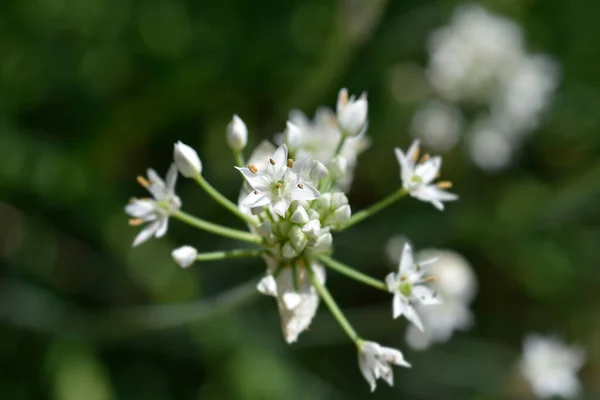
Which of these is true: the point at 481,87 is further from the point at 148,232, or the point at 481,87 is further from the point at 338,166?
the point at 148,232

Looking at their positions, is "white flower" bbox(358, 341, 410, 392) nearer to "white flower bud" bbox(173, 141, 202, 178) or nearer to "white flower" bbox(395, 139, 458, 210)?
"white flower" bbox(395, 139, 458, 210)

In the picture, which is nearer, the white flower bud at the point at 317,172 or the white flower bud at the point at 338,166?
the white flower bud at the point at 317,172

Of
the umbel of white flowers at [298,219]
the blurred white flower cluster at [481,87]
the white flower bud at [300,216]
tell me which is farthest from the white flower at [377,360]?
the blurred white flower cluster at [481,87]

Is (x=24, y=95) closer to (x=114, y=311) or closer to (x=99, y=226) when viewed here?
(x=99, y=226)

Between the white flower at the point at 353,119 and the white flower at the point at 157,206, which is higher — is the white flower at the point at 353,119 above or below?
above

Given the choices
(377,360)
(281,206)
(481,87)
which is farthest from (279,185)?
(481,87)

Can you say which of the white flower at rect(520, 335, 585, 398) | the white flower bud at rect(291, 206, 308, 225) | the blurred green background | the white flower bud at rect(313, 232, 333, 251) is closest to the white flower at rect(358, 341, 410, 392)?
the white flower bud at rect(313, 232, 333, 251)

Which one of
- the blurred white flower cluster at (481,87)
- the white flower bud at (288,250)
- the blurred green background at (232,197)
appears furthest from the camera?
the blurred white flower cluster at (481,87)

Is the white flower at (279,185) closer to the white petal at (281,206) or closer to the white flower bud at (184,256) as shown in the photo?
the white petal at (281,206)
